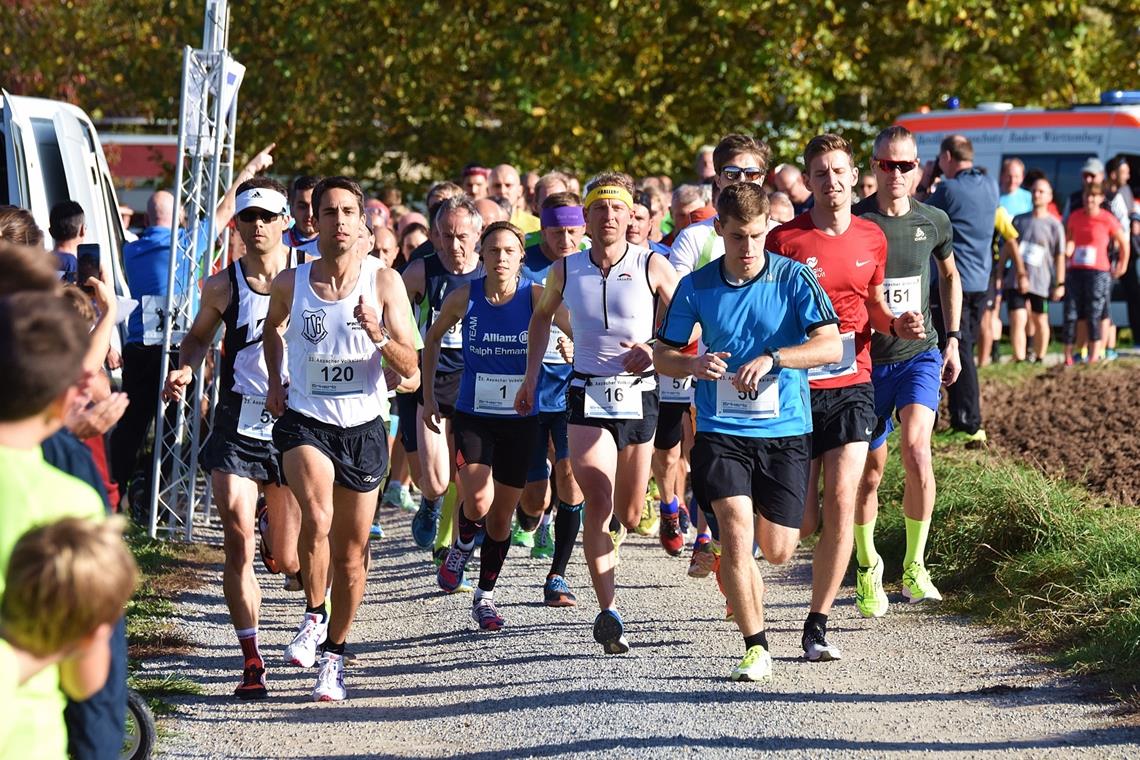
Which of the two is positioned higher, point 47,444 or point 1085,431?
point 47,444

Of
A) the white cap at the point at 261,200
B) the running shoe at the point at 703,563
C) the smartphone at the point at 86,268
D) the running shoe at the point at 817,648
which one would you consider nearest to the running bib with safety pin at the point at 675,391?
the running shoe at the point at 703,563

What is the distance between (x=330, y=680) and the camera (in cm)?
728

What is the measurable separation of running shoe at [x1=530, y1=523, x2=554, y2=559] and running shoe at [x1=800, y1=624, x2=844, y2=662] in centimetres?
316

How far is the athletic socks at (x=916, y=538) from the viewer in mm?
8719

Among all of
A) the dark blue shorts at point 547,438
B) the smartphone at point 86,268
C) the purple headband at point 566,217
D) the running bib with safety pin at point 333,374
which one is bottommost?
the dark blue shorts at point 547,438

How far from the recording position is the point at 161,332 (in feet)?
37.7

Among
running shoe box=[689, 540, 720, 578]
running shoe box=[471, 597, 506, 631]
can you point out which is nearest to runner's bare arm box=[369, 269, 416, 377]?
running shoe box=[471, 597, 506, 631]

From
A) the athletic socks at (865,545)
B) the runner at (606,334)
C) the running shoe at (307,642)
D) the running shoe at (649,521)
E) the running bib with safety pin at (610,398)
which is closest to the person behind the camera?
the running shoe at (307,642)

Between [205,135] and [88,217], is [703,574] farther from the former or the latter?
[88,217]

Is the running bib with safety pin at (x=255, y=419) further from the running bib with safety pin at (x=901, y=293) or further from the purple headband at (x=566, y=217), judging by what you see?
the running bib with safety pin at (x=901, y=293)

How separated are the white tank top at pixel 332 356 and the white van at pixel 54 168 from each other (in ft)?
14.9

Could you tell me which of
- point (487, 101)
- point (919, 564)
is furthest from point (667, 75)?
point (919, 564)

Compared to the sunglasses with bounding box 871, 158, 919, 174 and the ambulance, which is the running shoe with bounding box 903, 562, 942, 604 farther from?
the ambulance

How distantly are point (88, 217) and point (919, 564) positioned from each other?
20.5 feet
